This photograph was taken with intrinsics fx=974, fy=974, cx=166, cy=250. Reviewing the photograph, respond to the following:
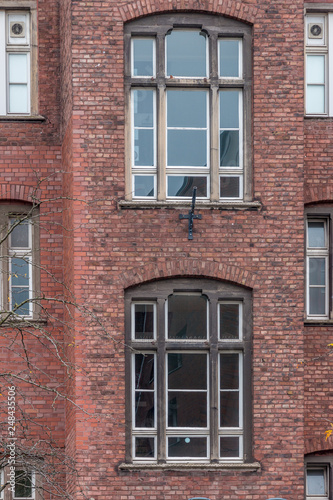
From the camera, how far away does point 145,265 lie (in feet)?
48.4

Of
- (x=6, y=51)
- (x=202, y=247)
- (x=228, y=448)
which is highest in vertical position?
(x=6, y=51)

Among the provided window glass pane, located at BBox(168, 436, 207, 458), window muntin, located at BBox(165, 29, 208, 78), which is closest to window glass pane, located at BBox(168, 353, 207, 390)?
window glass pane, located at BBox(168, 436, 207, 458)

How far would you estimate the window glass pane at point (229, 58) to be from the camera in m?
15.3

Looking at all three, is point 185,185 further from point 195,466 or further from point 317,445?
point 317,445

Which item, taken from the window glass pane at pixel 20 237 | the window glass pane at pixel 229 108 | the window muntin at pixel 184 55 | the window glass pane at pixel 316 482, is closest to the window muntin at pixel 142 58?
the window muntin at pixel 184 55

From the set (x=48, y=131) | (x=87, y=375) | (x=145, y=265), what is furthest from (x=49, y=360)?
(x=48, y=131)

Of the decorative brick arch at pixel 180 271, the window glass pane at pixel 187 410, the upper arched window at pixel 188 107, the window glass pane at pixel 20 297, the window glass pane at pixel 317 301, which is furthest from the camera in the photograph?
the window glass pane at pixel 20 297

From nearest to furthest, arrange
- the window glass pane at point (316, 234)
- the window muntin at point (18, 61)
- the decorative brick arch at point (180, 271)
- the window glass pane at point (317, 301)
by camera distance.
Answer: the decorative brick arch at point (180, 271), the window glass pane at point (317, 301), the window glass pane at point (316, 234), the window muntin at point (18, 61)

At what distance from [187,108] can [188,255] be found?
92.2 inches

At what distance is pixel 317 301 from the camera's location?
16000 millimetres

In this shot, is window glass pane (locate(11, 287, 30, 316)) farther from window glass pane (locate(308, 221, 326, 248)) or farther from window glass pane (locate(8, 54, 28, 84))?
window glass pane (locate(308, 221, 326, 248))

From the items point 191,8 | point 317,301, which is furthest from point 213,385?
point 191,8

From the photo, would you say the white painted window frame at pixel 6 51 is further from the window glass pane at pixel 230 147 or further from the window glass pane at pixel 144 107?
the window glass pane at pixel 230 147

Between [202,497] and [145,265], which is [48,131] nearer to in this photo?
[145,265]
